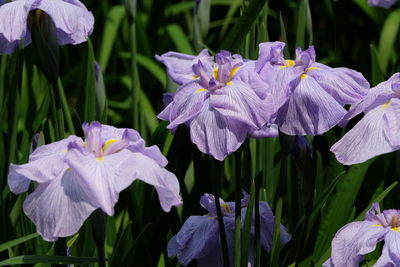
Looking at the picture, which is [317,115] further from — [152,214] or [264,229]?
[152,214]

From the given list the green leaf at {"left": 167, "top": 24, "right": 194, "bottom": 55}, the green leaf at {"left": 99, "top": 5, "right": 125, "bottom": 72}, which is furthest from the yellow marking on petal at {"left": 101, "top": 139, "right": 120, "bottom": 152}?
the green leaf at {"left": 99, "top": 5, "right": 125, "bottom": 72}

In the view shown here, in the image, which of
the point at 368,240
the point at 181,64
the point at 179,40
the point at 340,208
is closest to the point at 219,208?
the point at 368,240

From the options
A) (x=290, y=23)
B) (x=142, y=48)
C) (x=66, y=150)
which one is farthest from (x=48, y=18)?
(x=290, y=23)

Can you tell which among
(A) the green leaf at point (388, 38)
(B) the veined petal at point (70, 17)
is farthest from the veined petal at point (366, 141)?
(A) the green leaf at point (388, 38)

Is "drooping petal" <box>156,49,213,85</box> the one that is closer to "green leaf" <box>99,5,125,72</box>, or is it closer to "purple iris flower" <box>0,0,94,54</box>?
"purple iris flower" <box>0,0,94,54</box>

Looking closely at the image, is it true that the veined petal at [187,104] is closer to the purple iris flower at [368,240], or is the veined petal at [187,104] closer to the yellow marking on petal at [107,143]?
the yellow marking on petal at [107,143]

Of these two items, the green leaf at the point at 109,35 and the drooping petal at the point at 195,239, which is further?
the green leaf at the point at 109,35
